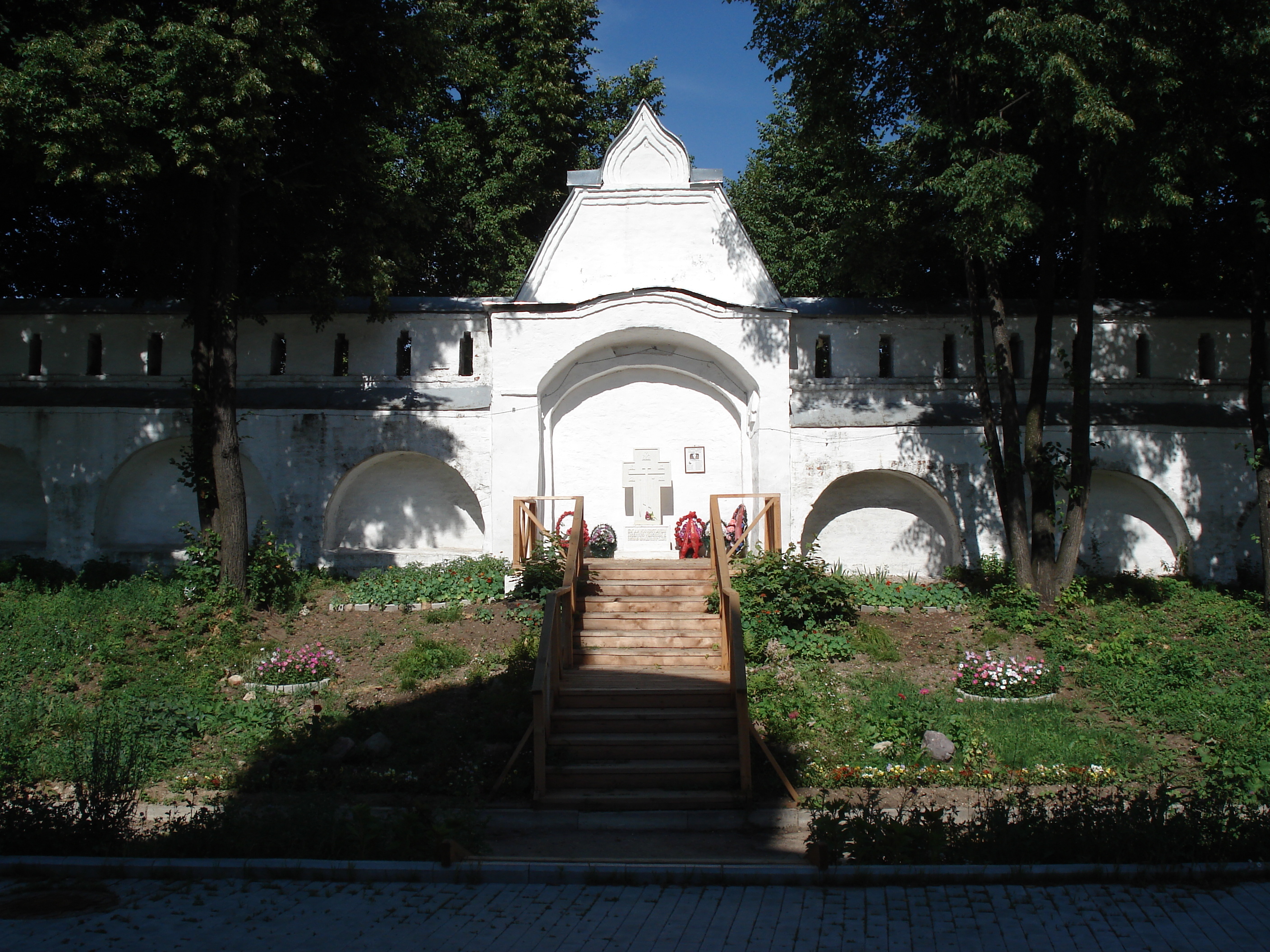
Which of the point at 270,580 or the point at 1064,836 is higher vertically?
the point at 270,580

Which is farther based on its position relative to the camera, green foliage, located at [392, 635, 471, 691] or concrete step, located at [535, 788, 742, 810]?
green foliage, located at [392, 635, 471, 691]

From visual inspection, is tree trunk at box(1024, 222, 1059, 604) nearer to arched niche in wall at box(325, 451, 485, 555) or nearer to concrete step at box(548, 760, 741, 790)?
concrete step at box(548, 760, 741, 790)

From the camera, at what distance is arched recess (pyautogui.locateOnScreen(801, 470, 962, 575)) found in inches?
624

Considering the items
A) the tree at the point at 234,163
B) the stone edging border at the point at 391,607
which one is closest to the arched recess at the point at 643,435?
the stone edging border at the point at 391,607

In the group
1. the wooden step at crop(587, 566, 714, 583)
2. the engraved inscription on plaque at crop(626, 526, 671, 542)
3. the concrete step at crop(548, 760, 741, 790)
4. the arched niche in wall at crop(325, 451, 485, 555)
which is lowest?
the concrete step at crop(548, 760, 741, 790)

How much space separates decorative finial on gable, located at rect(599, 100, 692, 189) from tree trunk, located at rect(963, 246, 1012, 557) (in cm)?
481

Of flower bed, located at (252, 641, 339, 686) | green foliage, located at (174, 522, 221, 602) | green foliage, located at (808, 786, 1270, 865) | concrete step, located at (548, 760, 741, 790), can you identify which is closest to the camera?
green foliage, located at (808, 786, 1270, 865)

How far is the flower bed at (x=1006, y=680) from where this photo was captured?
10555mm

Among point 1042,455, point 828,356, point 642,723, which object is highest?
point 828,356

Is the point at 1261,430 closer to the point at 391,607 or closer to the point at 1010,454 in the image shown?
the point at 1010,454

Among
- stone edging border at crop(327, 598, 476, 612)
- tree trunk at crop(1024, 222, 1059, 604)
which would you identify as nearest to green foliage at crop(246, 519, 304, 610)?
stone edging border at crop(327, 598, 476, 612)

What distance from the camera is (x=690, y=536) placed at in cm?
1458

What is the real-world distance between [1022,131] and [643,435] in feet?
23.5

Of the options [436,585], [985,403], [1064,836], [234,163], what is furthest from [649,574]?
[234,163]
